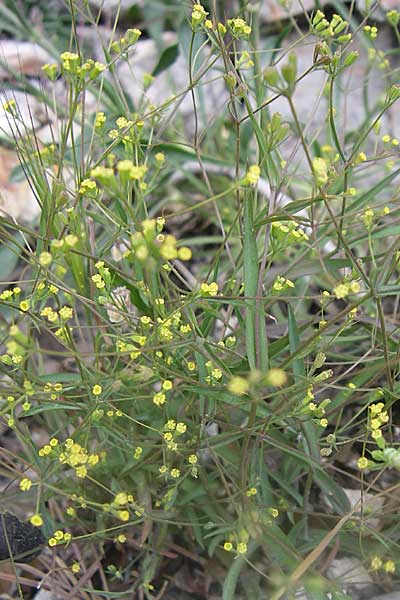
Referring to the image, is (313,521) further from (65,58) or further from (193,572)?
(65,58)

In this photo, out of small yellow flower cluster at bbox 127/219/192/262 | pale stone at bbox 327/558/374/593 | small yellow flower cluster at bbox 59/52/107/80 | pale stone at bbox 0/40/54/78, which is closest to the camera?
small yellow flower cluster at bbox 127/219/192/262

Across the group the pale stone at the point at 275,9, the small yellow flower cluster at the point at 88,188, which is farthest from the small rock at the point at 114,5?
the small yellow flower cluster at the point at 88,188

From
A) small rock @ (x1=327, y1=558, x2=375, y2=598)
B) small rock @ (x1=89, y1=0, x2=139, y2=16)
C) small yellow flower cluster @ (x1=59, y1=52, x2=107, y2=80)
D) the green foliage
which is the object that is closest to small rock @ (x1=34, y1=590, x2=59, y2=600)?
the green foliage

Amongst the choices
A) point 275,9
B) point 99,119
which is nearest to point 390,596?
point 99,119

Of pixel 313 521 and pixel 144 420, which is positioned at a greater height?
pixel 144 420

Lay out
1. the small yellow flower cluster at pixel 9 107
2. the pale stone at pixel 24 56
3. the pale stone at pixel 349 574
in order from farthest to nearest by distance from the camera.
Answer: the pale stone at pixel 24 56 < the pale stone at pixel 349 574 < the small yellow flower cluster at pixel 9 107

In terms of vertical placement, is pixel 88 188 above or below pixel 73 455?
above

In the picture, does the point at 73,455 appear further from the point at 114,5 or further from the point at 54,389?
the point at 114,5

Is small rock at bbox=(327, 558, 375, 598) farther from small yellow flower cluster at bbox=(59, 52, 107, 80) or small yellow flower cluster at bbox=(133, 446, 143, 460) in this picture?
small yellow flower cluster at bbox=(59, 52, 107, 80)

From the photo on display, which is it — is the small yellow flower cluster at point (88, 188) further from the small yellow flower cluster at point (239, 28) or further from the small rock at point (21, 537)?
the small rock at point (21, 537)

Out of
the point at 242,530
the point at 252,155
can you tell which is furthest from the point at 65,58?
the point at 252,155

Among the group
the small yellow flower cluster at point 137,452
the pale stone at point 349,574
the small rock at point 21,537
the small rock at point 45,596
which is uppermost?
the small yellow flower cluster at point 137,452
